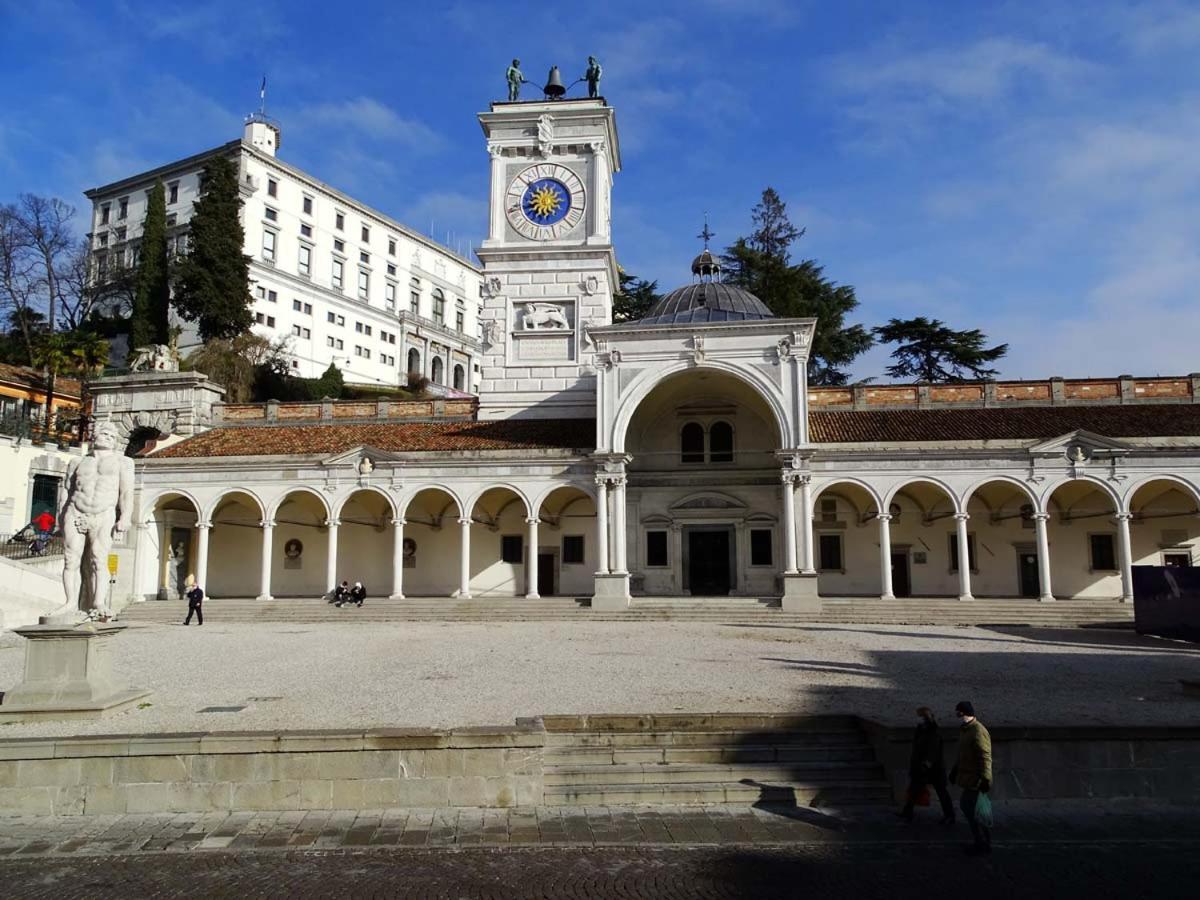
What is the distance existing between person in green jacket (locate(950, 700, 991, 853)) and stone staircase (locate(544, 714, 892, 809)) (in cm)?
158

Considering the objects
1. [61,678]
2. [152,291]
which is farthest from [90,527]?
[152,291]

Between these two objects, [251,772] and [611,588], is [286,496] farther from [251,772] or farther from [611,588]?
[251,772]

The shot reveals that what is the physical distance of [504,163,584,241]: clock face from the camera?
35000 mm

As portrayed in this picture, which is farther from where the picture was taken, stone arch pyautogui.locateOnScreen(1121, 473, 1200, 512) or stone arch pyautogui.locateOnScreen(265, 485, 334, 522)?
stone arch pyautogui.locateOnScreen(265, 485, 334, 522)

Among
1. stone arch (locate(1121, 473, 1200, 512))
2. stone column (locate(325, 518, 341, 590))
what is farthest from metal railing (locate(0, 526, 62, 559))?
stone arch (locate(1121, 473, 1200, 512))

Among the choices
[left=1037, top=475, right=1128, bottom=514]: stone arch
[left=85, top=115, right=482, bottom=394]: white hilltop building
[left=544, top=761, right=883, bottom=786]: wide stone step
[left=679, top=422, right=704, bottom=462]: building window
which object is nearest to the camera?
[left=544, top=761, right=883, bottom=786]: wide stone step

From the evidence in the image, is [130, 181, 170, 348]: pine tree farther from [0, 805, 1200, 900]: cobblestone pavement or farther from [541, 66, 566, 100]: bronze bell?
[0, 805, 1200, 900]: cobblestone pavement

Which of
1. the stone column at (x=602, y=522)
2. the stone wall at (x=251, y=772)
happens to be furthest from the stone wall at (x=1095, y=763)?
the stone column at (x=602, y=522)

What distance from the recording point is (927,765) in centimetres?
873

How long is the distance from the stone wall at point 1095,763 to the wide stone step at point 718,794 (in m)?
0.46

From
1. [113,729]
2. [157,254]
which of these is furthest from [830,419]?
[157,254]

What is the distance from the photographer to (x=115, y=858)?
7.81 metres

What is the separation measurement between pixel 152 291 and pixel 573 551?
3729 cm

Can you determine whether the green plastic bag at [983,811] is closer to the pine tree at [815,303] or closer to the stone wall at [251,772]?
the stone wall at [251,772]
